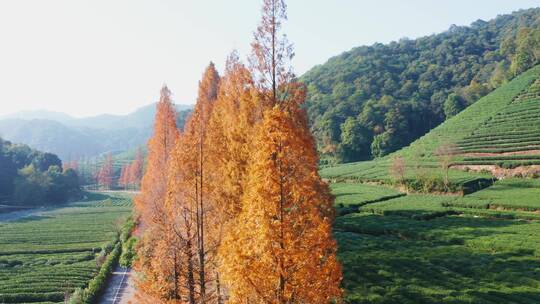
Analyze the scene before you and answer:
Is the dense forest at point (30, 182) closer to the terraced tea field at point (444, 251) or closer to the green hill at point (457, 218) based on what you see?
the green hill at point (457, 218)

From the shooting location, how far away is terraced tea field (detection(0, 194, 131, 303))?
106 feet

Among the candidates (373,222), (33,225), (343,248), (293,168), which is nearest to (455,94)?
(373,222)

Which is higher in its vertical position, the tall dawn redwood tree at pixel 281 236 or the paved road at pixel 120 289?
the tall dawn redwood tree at pixel 281 236

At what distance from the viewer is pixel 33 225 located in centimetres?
6619

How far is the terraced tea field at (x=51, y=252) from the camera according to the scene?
32375 millimetres

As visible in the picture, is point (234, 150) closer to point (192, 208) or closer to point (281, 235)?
point (192, 208)

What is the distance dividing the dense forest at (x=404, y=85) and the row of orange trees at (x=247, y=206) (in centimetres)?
8021

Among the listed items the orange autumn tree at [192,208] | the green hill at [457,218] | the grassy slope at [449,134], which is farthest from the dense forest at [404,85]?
the orange autumn tree at [192,208]

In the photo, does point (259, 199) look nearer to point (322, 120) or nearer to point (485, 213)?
point (485, 213)

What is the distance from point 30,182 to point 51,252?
62594 mm

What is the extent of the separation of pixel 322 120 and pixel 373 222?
76.1m

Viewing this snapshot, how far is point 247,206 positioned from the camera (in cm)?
1073

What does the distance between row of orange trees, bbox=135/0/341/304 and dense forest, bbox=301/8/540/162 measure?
263ft

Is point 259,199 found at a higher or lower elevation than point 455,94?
lower
